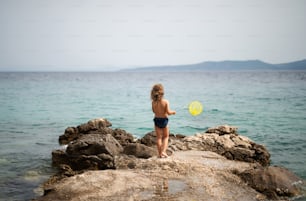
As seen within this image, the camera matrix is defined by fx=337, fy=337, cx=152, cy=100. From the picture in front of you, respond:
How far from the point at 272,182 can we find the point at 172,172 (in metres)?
2.19

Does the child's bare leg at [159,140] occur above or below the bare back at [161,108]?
below

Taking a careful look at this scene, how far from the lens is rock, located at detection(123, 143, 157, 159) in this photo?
9195 millimetres

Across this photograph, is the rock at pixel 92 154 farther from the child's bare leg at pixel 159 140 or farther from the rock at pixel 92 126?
the rock at pixel 92 126

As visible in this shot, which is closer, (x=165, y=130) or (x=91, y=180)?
(x=91, y=180)

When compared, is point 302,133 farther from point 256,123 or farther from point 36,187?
point 36,187

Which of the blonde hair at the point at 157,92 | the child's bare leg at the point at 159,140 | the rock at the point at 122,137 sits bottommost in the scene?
the rock at the point at 122,137

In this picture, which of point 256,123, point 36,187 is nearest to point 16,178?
point 36,187

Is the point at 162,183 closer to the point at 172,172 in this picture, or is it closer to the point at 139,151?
the point at 172,172

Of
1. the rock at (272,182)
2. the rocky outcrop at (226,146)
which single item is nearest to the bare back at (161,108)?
the rocky outcrop at (226,146)

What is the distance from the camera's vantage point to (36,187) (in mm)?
8367

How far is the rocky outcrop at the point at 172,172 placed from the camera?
6656 mm

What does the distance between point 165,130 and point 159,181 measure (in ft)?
6.38

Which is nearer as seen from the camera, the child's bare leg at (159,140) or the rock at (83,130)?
the child's bare leg at (159,140)

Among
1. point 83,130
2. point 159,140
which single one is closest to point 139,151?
point 159,140
